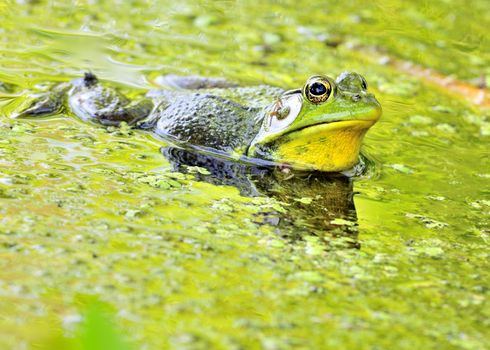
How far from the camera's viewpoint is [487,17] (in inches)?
323

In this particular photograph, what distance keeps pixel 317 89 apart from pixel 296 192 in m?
0.63

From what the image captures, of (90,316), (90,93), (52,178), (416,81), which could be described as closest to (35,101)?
(90,93)

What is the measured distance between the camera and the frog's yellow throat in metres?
4.10

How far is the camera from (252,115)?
4.40 metres

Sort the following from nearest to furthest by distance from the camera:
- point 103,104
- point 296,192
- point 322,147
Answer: point 296,192 → point 322,147 → point 103,104

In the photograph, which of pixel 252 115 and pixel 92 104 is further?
pixel 92 104

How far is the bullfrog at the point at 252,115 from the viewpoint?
13.1ft

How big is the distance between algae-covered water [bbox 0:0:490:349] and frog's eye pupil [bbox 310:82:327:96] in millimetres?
562

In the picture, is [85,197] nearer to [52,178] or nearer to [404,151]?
[52,178]

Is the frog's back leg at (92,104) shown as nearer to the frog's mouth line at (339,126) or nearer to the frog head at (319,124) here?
the frog head at (319,124)

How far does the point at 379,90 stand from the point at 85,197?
3448mm

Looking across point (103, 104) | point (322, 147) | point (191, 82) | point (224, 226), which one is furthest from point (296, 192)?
point (191, 82)

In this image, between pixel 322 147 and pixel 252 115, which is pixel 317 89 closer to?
Result: pixel 322 147

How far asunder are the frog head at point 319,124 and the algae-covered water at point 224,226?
19 centimetres
